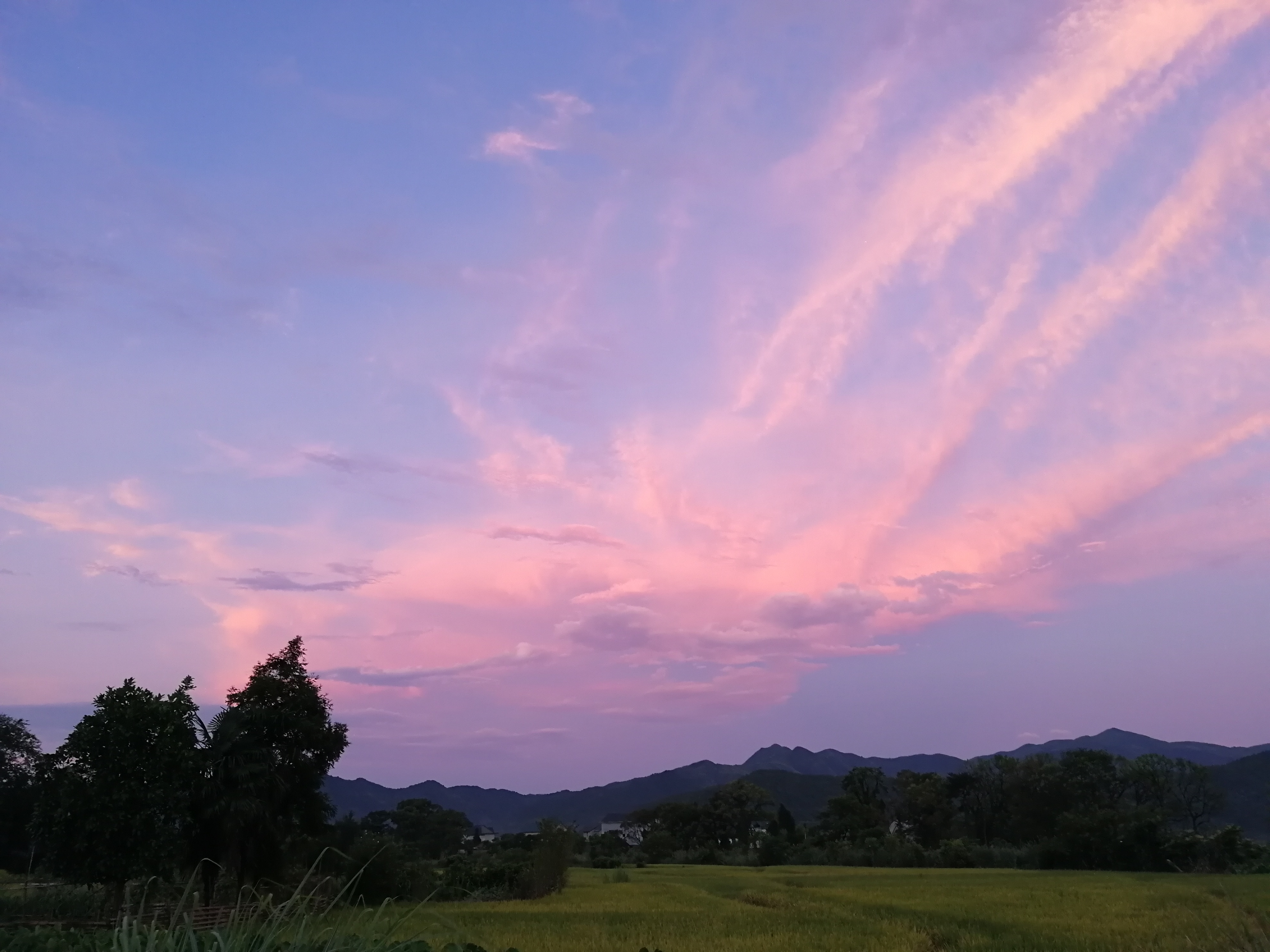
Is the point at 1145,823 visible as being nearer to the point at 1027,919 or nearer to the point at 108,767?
the point at 1027,919

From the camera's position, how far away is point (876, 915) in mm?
23969

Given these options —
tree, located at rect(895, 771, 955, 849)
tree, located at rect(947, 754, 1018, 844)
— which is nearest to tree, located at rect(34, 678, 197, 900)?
tree, located at rect(895, 771, 955, 849)

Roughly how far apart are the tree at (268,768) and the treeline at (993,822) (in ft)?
123

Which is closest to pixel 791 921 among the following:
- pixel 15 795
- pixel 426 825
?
pixel 15 795

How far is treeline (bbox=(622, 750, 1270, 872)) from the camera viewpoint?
47938mm

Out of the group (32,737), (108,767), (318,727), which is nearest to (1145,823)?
(318,727)

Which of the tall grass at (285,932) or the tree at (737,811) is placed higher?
the tall grass at (285,932)

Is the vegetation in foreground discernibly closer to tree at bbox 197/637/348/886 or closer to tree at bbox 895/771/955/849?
tree at bbox 197/637/348/886

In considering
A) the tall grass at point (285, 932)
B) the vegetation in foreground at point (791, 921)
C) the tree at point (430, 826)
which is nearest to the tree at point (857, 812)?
the tree at point (430, 826)

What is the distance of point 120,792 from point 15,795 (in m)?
31.6

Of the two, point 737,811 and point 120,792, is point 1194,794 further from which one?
point 120,792

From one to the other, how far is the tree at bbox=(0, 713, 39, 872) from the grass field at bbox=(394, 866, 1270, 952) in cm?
2855

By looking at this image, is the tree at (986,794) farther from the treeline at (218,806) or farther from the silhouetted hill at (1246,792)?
the treeline at (218,806)

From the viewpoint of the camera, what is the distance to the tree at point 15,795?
45.2 metres
